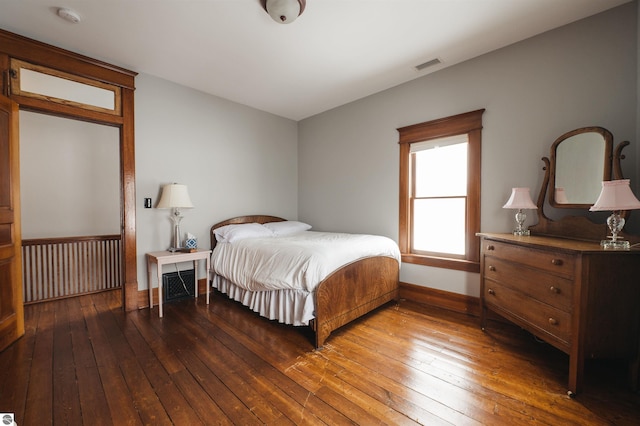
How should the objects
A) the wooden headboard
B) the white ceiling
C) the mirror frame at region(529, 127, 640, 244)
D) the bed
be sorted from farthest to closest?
the wooden headboard < the bed < the white ceiling < the mirror frame at region(529, 127, 640, 244)

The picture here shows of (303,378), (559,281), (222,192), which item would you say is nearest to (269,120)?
(222,192)

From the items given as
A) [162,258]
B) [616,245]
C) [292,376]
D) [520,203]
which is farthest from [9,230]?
[616,245]

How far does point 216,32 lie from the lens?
244cm

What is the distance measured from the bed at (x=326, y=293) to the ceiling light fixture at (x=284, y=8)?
2.00m

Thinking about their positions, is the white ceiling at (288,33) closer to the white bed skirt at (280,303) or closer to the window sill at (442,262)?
the window sill at (442,262)

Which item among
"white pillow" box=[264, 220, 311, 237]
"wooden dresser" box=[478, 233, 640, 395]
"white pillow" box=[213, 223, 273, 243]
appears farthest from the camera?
"white pillow" box=[264, 220, 311, 237]

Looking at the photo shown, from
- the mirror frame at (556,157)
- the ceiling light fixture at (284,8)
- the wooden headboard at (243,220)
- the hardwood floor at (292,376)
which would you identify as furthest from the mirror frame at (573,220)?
the wooden headboard at (243,220)

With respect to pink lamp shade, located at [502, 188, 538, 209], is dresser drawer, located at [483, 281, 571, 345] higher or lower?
lower

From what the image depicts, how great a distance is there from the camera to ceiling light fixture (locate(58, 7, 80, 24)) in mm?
2145

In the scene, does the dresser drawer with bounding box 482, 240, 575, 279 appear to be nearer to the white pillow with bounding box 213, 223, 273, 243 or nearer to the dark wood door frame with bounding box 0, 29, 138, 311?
the white pillow with bounding box 213, 223, 273, 243

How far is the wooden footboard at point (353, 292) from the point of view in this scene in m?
2.29

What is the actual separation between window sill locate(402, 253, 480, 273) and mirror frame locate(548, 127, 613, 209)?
0.94 metres

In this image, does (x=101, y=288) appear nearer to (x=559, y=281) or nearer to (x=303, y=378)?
(x=303, y=378)

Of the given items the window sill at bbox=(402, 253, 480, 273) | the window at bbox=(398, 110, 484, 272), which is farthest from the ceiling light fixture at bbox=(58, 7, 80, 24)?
the window sill at bbox=(402, 253, 480, 273)
